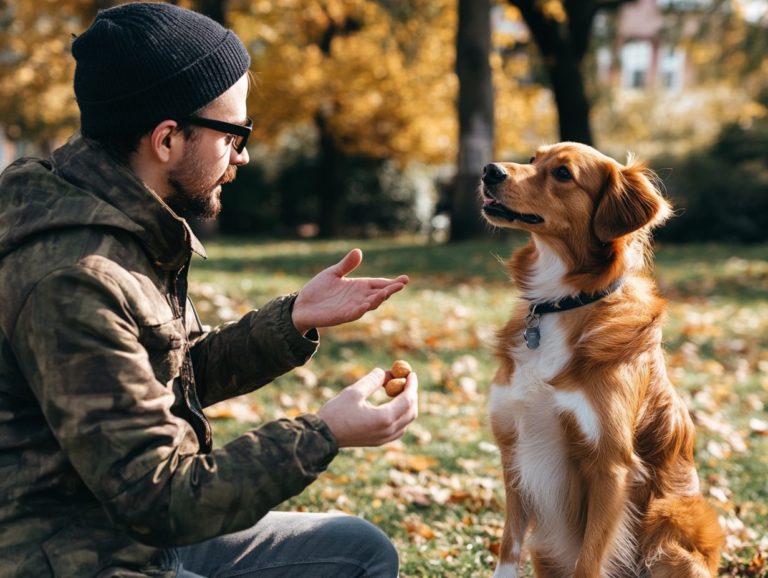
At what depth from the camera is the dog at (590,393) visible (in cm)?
300

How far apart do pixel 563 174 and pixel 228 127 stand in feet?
5.26

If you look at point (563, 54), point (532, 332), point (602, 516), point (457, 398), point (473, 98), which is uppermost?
point (532, 332)

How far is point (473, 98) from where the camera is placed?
15.8m

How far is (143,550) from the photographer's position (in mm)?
2146

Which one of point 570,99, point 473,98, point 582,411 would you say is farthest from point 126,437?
point 570,99

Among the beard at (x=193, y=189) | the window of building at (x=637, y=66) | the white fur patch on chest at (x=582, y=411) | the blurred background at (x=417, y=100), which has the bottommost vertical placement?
the window of building at (x=637, y=66)

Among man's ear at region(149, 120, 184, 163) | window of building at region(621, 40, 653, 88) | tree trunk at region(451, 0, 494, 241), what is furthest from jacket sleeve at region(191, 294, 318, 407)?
window of building at region(621, 40, 653, 88)

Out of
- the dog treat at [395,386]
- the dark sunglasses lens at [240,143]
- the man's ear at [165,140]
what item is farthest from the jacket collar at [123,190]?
the dog treat at [395,386]

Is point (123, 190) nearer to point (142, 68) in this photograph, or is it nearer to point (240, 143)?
point (142, 68)

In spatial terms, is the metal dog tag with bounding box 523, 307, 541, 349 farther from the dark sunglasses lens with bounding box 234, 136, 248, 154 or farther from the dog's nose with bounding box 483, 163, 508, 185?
the dark sunglasses lens with bounding box 234, 136, 248, 154

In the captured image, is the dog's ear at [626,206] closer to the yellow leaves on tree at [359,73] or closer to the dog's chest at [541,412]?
the dog's chest at [541,412]

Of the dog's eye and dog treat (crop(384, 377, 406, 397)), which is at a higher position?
the dog's eye

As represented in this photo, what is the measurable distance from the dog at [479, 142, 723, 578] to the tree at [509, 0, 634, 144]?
14763 mm

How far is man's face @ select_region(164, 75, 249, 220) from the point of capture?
234 centimetres
